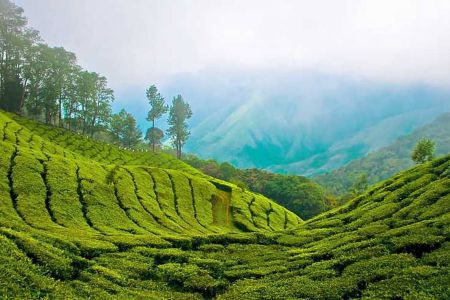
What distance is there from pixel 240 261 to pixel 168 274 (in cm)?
768

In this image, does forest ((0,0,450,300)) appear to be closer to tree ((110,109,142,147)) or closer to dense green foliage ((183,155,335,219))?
dense green foliage ((183,155,335,219))

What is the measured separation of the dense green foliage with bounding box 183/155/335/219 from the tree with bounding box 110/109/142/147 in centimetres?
2741

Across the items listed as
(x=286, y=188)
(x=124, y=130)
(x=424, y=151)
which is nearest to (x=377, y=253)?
(x=424, y=151)

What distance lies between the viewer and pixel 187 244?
3969cm

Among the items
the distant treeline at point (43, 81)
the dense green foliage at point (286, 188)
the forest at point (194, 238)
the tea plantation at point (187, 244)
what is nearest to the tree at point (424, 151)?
the forest at point (194, 238)

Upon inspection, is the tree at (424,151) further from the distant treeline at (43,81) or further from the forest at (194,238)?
the distant treeline at (43,81)

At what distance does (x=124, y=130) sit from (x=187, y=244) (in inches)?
4757

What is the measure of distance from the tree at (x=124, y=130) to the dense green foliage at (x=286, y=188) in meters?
27.4

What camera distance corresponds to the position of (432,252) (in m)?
27.9

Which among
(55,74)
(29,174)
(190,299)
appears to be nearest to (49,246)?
(190,299)

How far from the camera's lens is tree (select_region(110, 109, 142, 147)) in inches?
5969

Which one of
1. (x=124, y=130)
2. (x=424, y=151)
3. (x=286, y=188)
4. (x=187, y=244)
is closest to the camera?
(x=187, y=244)

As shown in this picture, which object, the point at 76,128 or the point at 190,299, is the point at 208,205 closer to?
the point at 190,299

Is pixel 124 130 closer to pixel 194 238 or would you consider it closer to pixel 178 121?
pixel 178 121
